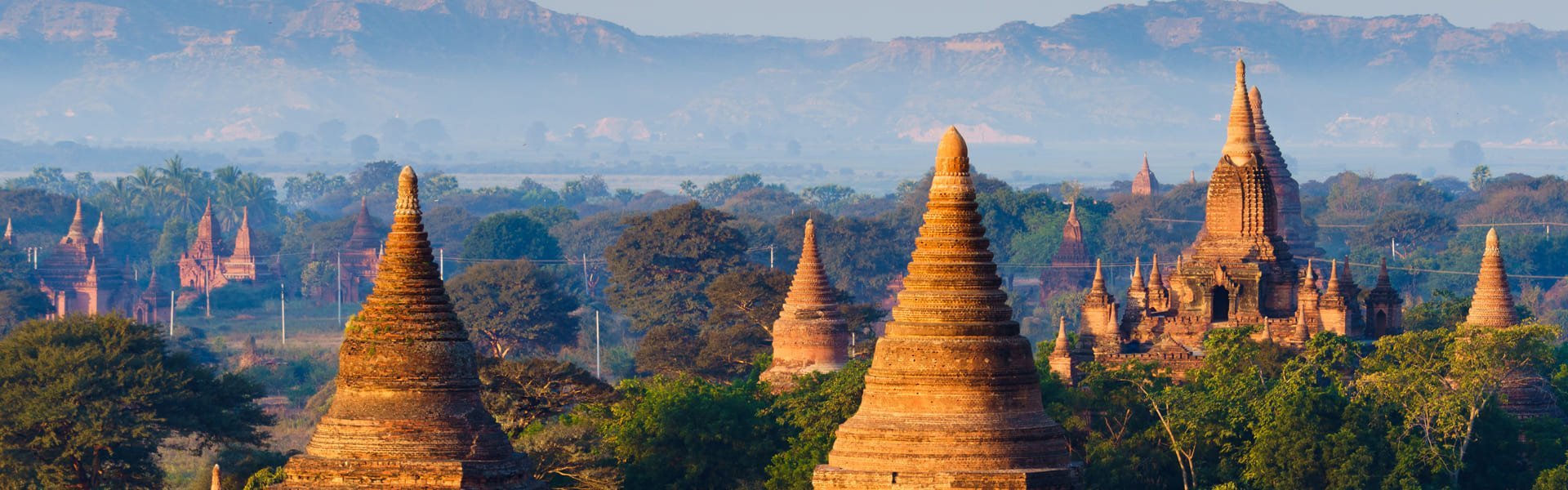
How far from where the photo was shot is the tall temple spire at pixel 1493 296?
63.8 m

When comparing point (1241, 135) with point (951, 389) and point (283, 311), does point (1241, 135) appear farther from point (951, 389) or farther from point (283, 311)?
point (283, 311)

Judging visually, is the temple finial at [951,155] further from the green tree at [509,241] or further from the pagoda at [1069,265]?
the green tree at [509,241]

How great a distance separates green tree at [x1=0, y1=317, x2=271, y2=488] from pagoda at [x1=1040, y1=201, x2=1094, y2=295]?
80140 millimetres

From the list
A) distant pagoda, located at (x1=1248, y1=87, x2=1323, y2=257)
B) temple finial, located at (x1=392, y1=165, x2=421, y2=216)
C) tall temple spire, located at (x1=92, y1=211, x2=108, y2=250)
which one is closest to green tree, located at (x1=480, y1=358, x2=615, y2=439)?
temple finial, located at (x1=392, y1=165, x2=421, y2=216)

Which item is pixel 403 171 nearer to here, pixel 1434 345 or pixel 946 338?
pixel 946 338

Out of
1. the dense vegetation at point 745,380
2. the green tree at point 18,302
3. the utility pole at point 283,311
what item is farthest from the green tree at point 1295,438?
the utility pole at point 283,311

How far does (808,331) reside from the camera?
62156 millimetres

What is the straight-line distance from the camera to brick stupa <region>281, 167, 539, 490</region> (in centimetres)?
3684

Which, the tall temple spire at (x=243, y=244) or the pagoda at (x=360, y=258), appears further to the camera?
the tall temple spire at (x=243, y=244)

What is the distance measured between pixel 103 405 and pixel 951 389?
1957 cm

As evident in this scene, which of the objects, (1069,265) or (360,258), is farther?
(360,258)

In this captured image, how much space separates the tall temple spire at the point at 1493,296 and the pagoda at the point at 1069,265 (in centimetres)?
7033

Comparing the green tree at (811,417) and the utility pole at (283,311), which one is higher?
the green tree at (811,417)

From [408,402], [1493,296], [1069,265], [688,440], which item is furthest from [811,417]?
[1069,265]
